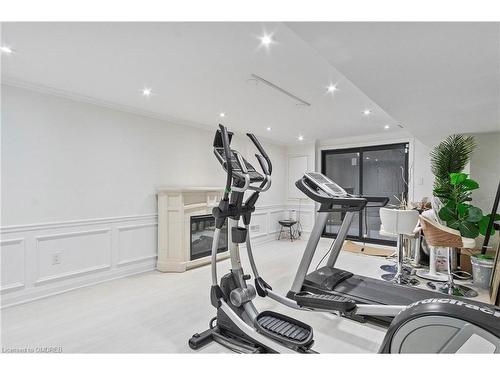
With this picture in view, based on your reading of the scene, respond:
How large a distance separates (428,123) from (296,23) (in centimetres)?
287

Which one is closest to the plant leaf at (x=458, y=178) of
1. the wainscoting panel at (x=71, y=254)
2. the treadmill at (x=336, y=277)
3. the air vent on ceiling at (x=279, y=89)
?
the treadmill at (x=336, y=277)

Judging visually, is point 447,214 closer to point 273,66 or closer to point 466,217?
point 466,217

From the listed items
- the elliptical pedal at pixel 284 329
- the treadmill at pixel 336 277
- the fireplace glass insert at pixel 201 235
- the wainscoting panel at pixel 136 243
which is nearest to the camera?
the elliptical pedal at pixel 284 329

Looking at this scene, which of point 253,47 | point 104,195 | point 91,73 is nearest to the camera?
point 253,47

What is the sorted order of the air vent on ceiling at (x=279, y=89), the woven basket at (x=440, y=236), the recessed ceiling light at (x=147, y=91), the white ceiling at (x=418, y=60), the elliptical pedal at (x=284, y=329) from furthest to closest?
the recessed ceiling light at (x=147, y=91) → the woven basket at (x=440, y=236) → the air vent on ceiling at (x=279, y=89) → the elliptical pedal at (x=284, y=329) → the white ceiling at (x=418, y=60)

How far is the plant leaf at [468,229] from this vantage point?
3.29m

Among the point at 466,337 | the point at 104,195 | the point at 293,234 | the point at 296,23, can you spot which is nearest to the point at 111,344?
the point at 104,195

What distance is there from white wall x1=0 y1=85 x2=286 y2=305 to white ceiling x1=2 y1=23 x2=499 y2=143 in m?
0.34

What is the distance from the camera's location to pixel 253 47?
6.72 ft

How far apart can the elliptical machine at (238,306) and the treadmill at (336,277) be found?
0.43 m

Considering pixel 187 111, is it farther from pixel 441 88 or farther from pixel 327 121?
pixel 441 88

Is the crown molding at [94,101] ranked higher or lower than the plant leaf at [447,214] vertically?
higher

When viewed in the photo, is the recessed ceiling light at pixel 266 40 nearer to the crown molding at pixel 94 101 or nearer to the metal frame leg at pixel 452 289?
the crown molding at pixel 94 101

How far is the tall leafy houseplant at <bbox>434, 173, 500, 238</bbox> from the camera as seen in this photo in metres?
3.30
